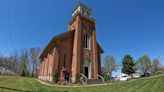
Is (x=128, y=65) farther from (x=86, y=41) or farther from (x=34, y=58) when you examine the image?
(x=34, y=58)

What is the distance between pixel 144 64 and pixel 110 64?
1536 cm

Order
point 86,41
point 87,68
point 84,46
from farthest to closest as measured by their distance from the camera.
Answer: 1. point 86,41
2. point 84,46
3. point 87,68

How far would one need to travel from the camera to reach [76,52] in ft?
73.2

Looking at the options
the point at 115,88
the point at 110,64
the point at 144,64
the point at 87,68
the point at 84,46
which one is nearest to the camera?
the point at 115,88

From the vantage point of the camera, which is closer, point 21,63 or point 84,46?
point 84,46

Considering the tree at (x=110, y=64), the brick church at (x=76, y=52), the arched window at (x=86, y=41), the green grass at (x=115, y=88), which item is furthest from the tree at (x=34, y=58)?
the green grass at (x=115, y=88)

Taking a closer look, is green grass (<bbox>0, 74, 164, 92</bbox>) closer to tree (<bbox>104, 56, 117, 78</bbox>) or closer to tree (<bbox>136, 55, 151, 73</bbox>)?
tree (<bbox>104, 56, 117, 78</bbox>)

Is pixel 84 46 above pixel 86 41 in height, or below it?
below

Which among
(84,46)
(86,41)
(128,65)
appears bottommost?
(128,65)

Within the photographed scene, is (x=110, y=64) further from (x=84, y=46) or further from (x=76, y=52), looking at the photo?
(x=76, y=52)

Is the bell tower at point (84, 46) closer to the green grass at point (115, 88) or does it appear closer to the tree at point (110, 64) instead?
the green grass at point (115, 88)

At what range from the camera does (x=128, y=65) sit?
133ft

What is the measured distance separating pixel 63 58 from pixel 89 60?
4.79 meters

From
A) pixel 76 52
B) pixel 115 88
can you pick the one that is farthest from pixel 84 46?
pixel 115 88
